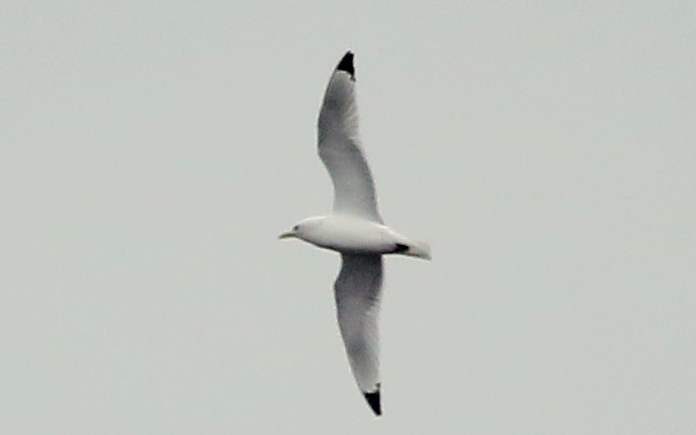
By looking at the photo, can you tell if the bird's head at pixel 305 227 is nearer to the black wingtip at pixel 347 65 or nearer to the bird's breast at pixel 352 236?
the bird's breast at pixel 352 236

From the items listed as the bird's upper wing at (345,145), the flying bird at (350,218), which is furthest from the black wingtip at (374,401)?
the bird's upper wing at (345,145)

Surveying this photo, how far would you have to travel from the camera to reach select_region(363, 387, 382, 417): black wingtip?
21.6m

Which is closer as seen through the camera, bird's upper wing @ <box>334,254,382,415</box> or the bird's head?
Answer: the bird's head

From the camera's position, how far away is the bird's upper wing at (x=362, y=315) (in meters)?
21.6

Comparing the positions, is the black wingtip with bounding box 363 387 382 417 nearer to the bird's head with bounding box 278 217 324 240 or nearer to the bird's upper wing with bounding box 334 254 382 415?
the bird's upper wing with bounding box 334 254 382 415

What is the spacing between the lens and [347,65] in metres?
20.3

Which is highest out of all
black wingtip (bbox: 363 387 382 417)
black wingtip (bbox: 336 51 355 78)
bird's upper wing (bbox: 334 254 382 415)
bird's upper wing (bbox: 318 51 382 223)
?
black wingtip (bbox: 336 51 355 78)

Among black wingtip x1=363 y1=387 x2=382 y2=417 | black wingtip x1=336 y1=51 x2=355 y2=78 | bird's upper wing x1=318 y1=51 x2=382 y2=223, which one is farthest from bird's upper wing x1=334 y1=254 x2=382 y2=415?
black wingtip x1=336 y1=51 x2=355 y2=78

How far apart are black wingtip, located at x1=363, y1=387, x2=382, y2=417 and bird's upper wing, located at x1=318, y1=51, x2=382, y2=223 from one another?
8.67ft

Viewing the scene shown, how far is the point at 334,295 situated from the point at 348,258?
2.04 feet

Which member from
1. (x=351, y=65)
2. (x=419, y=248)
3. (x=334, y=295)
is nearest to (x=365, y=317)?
(x=334, y=295)

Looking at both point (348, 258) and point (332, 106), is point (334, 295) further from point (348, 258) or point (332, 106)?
point (332, 106)

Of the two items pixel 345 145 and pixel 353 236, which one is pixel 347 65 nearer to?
pixel 345 145

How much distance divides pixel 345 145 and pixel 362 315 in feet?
9.08
